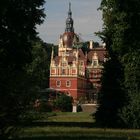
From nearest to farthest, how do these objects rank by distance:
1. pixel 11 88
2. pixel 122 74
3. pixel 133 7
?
pixel 11 88 → pixel 133 7 → pixel 122 74

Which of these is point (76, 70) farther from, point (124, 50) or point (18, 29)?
point (18, 29)

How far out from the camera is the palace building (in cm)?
14525

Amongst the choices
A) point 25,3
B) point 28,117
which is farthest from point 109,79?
point 28,117

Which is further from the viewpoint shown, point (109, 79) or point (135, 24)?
point (109, 79)

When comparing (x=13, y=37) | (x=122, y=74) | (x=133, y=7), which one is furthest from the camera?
(x=122, y=74)

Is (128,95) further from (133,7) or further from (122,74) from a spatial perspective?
(133,7)

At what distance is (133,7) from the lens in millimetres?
40656

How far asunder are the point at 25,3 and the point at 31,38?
2.62 meters

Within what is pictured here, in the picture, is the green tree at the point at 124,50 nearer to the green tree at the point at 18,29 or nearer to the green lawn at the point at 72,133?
the green tree at the point at 18,29

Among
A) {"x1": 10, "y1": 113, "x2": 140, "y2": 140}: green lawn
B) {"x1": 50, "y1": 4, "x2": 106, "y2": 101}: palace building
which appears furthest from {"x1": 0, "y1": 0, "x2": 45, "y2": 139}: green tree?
{"x1": 50, "y1": 4, "x2": 106, "y2": 101}: palace building

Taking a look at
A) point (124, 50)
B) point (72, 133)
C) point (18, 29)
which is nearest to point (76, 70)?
point (124, 50)

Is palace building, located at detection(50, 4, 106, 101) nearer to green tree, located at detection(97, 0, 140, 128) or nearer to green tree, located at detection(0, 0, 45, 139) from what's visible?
green tree, located at detection(97, 0, 140, 128)

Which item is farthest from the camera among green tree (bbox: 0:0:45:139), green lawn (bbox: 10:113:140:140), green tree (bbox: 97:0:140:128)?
green tree (bbox: 97:0:140:128)

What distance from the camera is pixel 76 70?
14612cm
